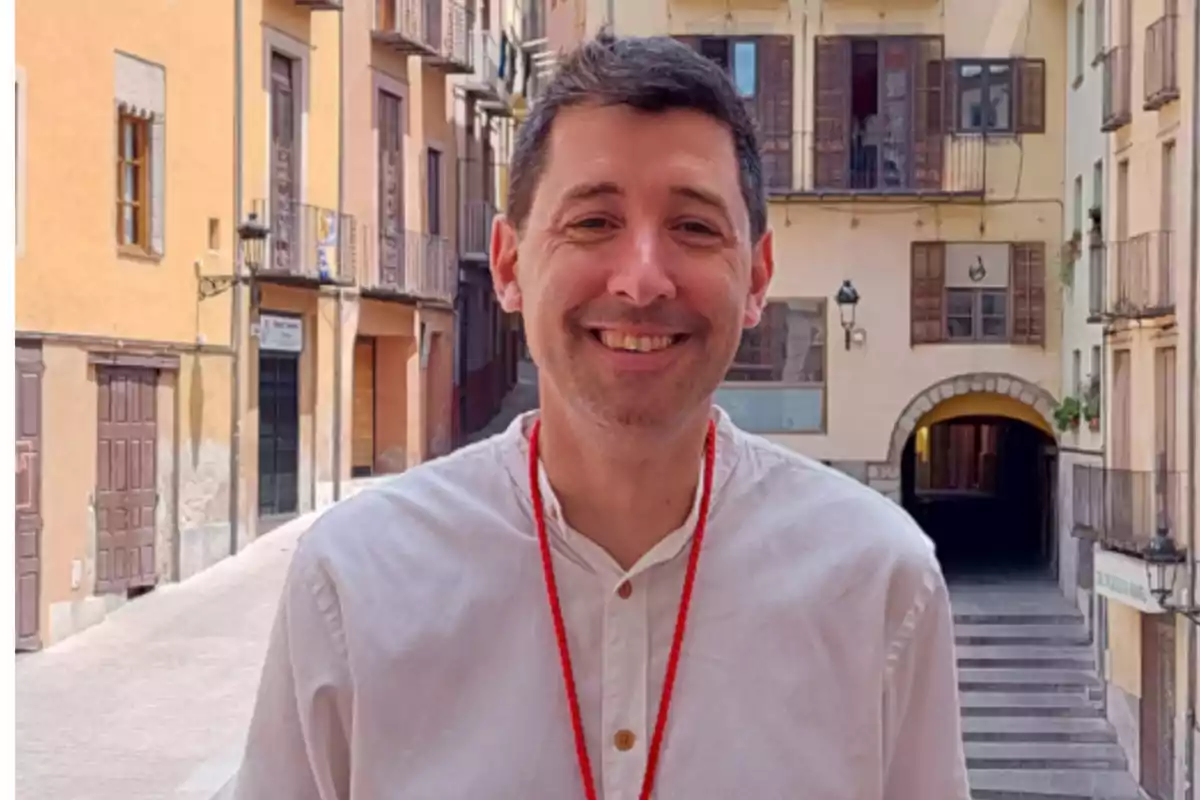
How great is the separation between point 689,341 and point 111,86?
704cm

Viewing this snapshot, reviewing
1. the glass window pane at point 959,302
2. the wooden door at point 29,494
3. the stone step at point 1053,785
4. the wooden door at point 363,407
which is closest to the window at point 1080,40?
the glass window pane at point 959,302

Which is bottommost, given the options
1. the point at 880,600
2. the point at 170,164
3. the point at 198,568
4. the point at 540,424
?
the point at 198,568

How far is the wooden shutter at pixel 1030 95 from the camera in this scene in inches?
444

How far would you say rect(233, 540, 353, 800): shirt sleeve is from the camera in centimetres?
106

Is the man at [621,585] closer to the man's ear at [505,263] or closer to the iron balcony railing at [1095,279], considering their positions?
the man's ear at [505,263]

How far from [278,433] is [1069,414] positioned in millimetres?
4827

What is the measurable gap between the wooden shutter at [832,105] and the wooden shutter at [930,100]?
443 mm

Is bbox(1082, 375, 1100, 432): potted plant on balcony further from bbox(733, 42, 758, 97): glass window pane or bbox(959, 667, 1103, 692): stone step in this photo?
bbox(733, 42, 758, 97): glass window pane

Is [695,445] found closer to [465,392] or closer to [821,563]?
[821,563]

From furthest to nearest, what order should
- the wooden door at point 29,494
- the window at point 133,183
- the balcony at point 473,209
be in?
1. the balcony at point 473,209
2. the window at point 133,183
3. the wooden door at point 29,494

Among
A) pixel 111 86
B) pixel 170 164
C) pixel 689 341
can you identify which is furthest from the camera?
pixel 170 164

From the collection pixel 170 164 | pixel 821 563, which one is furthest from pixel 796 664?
pixel 170 164

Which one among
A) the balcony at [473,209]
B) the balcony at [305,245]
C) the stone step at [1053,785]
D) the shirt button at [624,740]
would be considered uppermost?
the balcony at [473,209]

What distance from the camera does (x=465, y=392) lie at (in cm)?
1438
